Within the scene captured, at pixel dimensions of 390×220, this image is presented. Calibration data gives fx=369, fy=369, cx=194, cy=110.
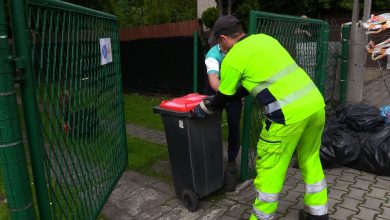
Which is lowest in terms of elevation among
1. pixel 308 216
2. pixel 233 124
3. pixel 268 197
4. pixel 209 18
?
pixel 308 216

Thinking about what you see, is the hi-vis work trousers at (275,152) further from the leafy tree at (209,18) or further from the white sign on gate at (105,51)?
the leafy tree at (209,18)

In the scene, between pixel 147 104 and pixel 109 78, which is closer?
pixel 109 78

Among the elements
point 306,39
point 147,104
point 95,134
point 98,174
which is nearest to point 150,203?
point 98,174

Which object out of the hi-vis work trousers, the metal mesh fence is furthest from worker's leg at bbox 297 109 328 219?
the metal mesh fence

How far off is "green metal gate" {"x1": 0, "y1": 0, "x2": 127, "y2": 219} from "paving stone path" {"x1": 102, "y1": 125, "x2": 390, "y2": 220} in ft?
1.02

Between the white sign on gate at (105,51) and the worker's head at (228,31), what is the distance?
1114 millimetres

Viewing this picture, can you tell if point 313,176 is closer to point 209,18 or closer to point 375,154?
point 375,154

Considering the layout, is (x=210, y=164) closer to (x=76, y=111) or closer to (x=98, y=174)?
(x=98, y=174)

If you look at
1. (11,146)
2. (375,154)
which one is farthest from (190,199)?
(375,154)

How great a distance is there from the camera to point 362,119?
15.3ft

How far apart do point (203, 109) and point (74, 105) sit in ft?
3.42

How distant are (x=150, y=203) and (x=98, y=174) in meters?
0.74

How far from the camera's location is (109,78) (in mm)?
3832

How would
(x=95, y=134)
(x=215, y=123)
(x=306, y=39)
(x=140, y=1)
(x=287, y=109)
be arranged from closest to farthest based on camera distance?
(x=287, y=109) → (x=95, y=134) → (x=215, y=123) → (x=306, y=39) → (x=140, y=1)
